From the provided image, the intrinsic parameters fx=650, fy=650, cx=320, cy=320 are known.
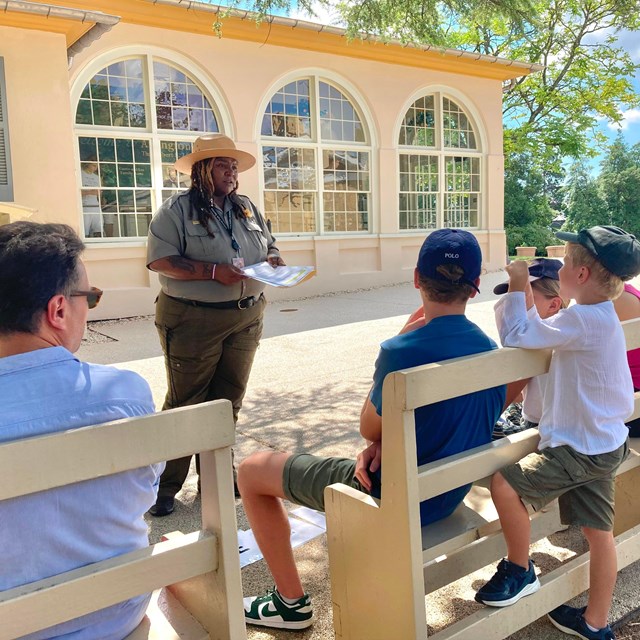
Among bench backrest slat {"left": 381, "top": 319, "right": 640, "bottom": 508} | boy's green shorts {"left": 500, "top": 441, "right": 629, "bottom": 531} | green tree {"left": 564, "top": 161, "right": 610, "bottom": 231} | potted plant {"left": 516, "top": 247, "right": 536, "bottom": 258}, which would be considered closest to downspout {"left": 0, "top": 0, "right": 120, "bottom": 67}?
bench backrest slat {"left": 381, "top": 319, "right": 640, "bottom": 508}

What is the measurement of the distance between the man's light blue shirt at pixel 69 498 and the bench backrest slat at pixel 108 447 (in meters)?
0.08

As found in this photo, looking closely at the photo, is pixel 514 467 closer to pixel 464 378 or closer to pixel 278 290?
pixel 464 378

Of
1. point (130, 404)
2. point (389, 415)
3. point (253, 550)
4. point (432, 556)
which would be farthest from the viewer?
point (253, 550)

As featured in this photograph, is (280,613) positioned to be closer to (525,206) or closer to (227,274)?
(227,274)

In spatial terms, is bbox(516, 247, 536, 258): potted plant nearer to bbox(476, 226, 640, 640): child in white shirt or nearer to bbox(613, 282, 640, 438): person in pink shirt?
bbox(613, 282, 640, 438): person in pink shirt

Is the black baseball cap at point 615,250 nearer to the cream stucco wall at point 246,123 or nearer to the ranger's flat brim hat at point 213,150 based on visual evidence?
the ranger's flat brim hat at point 213,150

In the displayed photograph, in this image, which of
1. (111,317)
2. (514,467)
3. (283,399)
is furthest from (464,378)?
(111,317)

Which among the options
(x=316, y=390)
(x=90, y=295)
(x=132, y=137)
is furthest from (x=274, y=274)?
(x=132, y=137)

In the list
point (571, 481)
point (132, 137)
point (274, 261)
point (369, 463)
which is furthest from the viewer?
point (132, 137)

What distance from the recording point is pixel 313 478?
230 cm

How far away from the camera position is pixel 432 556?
205 centimetres

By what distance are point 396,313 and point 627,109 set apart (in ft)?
55.5

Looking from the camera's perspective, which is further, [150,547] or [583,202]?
[583,202]

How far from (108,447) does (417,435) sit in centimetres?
105
